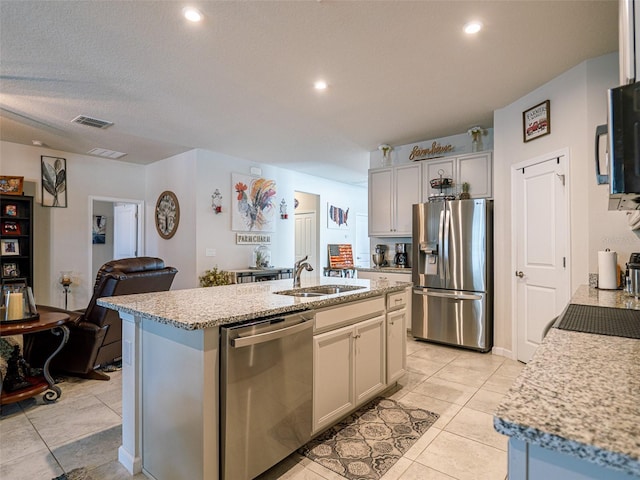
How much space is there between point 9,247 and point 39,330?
314 cm

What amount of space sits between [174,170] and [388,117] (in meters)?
3.66

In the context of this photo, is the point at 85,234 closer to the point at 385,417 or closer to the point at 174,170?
the point at 174,170

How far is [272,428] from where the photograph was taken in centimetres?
175

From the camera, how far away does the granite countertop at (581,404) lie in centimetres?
54

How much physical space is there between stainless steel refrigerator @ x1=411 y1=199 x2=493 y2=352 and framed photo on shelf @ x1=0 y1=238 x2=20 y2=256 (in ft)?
17.7

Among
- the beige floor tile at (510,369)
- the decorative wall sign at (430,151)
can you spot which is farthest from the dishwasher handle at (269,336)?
the decorative wall sign at (430,151)

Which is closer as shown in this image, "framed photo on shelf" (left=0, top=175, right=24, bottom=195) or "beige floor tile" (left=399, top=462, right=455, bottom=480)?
"beige floor tile" (left=399, top=462, right=455, bottom=480)

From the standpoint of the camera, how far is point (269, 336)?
5.49 ft

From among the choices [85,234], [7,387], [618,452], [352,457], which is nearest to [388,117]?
[352,457]

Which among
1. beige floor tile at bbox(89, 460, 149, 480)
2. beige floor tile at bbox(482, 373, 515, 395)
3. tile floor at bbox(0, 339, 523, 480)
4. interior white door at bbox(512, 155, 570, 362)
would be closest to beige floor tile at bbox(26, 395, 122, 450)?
tile floor at bbox(0, 339, 523, 480)

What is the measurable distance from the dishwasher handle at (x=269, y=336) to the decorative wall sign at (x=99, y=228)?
641 cm

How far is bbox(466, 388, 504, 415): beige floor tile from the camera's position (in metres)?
2.57

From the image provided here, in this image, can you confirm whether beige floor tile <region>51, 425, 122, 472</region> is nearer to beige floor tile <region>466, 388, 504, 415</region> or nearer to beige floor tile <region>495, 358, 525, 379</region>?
beige floor tile <region>466, 388, 504, 415</region>

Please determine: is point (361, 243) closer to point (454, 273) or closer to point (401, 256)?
point (401, 256)
